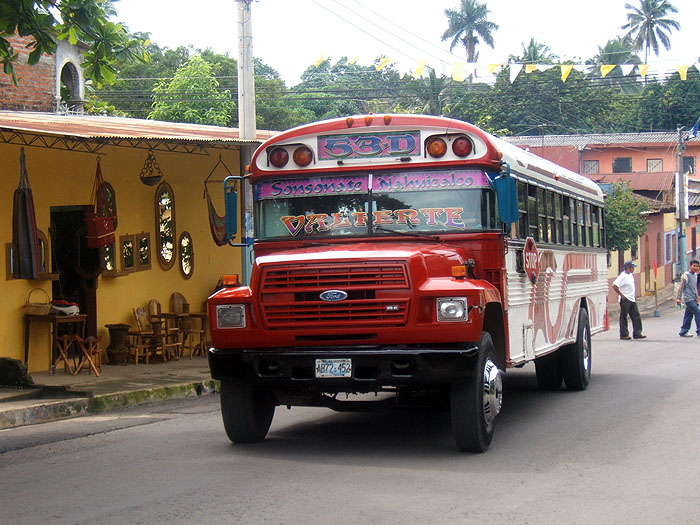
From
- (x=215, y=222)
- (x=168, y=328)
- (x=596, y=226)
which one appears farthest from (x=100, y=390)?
(x=596, y=226)

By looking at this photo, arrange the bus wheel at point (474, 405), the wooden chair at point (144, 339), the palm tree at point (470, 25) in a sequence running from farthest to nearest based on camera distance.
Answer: the palm tree at point (470, 25) → the wooden chair at point (144, 339) → the bus wheel at point (474, 405)

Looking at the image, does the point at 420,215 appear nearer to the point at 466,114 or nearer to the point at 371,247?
the point at 371,247

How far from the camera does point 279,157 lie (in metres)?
9.16

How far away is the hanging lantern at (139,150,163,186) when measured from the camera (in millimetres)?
15773

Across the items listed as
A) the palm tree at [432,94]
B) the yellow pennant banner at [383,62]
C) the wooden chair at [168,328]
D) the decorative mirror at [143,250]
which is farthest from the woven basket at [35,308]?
the palm tree at [432,94]

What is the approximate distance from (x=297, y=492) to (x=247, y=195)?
936 cm

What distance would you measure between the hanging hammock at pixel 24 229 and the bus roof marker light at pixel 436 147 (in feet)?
20.3

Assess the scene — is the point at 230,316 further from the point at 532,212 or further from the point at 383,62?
the point at 383,62

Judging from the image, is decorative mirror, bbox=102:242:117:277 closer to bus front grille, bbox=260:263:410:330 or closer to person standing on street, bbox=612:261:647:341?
bus front grille, bbox=260:263:410:330

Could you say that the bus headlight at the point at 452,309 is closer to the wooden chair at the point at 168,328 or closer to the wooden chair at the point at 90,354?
the wooden chair at the point at 90,354

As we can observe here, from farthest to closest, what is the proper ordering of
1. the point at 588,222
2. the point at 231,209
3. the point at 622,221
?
the point at 622,221 → the point at 588,222 → the point at 231,209

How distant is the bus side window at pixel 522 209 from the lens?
9.88m

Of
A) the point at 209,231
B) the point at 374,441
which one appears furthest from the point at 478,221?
the point at 209,231

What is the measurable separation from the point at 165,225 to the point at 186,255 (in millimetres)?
859
